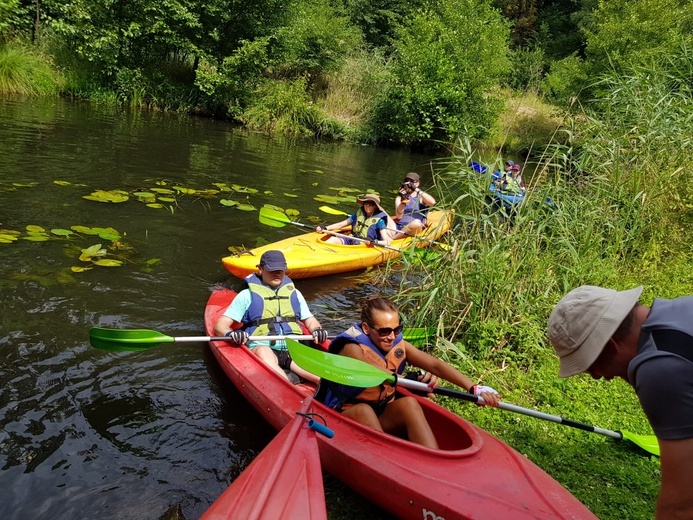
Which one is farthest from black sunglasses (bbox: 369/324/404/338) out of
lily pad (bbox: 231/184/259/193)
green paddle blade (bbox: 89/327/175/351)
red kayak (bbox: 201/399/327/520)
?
lily pad (bbox: 231/184/259/193)

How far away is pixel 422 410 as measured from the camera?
135 inches

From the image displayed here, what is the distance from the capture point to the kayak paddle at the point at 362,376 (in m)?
3.14

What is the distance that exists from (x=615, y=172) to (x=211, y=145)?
A: 34.9ft

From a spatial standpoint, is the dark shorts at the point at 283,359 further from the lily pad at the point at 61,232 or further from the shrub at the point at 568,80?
the shrub at the point at 568,80

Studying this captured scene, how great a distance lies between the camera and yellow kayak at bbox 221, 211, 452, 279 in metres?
5.99

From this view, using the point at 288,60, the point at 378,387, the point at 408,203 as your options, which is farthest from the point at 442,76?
the point at 378,387

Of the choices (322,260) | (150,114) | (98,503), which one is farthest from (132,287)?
(150,114)

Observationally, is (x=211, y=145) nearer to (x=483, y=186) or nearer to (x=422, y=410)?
(x=483, y=186)

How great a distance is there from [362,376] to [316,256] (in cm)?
366

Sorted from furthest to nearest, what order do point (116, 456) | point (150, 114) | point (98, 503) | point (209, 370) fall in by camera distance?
point (150, 114)
point (209, 370)
point (116, 456)
point (98, 503)

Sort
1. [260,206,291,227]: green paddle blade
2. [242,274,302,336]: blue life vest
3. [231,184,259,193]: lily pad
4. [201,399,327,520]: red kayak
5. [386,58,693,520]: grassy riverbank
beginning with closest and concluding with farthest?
[201,399,327,520]: red kayak < [386,58,693,520]: grassy riverbank < [242,274,302,336]: blue life vest < [260,206,291,227]: green paddle blade < [231,184,259,193]: lily pad

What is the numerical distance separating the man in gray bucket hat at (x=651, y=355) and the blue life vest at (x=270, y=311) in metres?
2.95

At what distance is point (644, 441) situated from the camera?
11.5 ft

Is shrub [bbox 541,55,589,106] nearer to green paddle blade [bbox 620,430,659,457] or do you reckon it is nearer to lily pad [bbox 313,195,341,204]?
lily pad [bbox 313,195,341,204]
